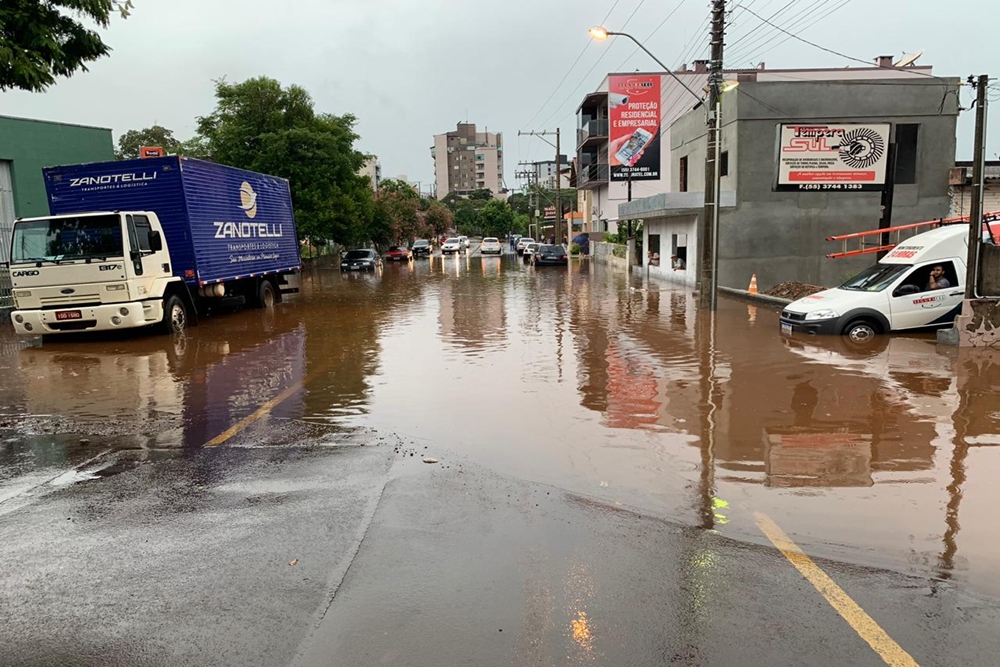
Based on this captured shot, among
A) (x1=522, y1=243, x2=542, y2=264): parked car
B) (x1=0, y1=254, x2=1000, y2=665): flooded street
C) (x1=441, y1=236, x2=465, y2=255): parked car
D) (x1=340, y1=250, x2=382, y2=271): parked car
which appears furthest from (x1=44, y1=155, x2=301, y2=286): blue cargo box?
(x1=441, y1=236, x2=465, y2=255): parked car

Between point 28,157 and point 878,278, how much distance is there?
2699 cm

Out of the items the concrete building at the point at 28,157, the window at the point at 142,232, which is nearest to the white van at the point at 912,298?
the window at the point at 142,232

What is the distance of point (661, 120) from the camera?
160ft

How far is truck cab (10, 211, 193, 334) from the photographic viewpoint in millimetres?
13625

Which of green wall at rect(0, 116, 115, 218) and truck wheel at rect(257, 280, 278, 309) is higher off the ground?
green wall at rect(0, 116, 115, 218)

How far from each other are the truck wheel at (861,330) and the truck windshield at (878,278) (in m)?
0.64

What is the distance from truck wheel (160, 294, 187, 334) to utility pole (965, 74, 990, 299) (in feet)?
49.0

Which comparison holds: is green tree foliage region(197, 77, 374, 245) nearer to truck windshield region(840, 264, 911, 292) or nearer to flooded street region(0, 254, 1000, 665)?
flooded street region(0, 254, 1000, 665)

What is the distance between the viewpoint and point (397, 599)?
3.97 meters

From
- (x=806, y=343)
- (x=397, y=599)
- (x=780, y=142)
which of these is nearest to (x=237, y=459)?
(x=397, y=599)

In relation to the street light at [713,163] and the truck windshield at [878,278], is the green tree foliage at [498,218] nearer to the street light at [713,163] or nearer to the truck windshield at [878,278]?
the street light at [713,163]

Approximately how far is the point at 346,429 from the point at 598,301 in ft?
48.9

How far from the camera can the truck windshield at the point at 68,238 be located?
1375 centimetres

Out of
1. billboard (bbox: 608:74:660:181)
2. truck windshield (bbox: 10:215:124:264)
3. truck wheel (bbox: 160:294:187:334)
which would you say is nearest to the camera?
truck windshield (bbox: 10:215:124:264)
